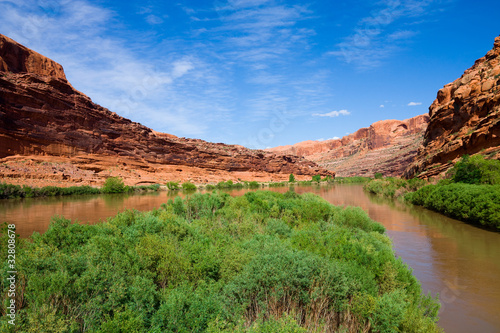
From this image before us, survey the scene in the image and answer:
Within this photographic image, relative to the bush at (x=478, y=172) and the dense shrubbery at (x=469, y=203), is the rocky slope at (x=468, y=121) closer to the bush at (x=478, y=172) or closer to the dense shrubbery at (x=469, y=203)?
the bush at (x=478, y=172)

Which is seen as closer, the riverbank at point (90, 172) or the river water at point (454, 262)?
the river water at point (454, 262)

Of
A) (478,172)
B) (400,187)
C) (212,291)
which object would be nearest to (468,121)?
(400,187)

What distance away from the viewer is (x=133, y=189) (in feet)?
142

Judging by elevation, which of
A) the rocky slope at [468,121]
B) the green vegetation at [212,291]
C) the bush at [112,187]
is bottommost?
the green vegetation at [212,291]

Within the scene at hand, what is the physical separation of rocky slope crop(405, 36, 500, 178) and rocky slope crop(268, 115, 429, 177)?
177 feet

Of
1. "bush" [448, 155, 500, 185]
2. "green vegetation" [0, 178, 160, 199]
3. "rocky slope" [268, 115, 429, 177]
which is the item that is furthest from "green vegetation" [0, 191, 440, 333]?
"rocky slope" [268, 115, 429, 177]

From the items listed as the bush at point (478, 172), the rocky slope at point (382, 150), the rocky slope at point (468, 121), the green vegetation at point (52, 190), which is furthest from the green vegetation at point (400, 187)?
the rocky slope at point (382, 150)

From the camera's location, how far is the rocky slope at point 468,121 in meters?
27.7

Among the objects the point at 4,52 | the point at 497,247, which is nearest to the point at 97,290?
the point at 497,247

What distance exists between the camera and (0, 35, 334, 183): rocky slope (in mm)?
43219

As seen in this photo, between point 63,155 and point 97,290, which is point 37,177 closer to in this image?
point 63,155

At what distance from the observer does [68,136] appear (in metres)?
49.8

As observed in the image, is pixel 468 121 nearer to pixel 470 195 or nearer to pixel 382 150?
pixel 470 195

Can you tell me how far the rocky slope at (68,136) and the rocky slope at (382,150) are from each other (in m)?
64.4
